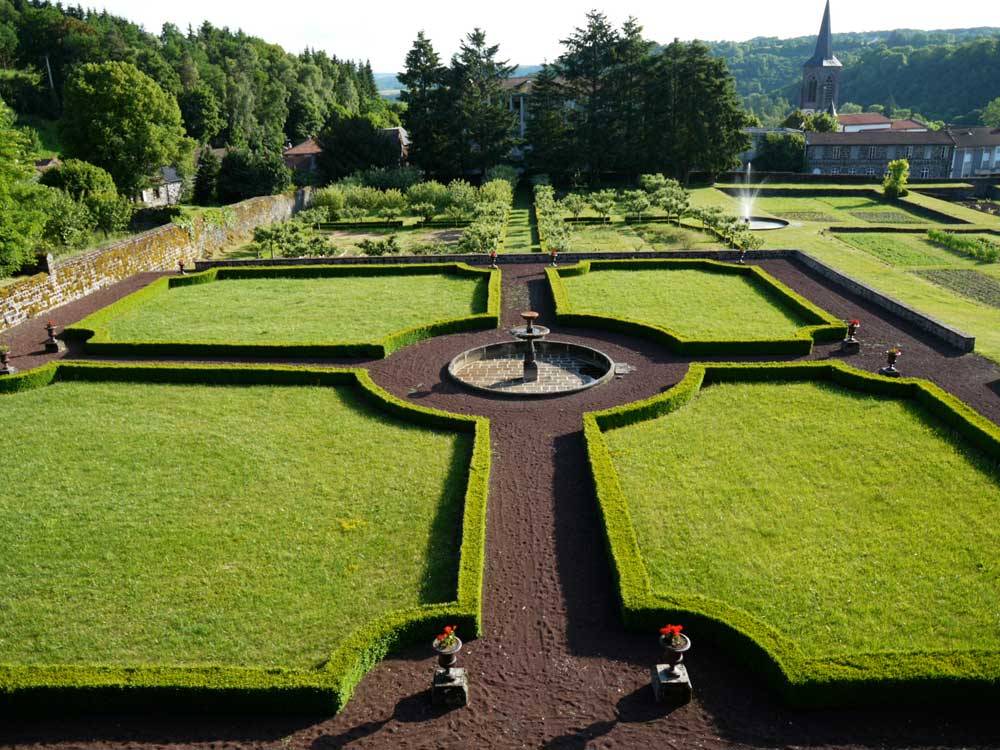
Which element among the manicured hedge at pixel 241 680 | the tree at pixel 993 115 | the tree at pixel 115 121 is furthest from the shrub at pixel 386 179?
the tree at pixel 993 115

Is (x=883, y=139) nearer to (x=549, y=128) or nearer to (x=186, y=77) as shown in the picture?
(x=549, y=128)

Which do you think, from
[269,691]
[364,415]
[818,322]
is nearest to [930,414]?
[818,322]

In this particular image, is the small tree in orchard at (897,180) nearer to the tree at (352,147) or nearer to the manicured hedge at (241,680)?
the tree at (352,147)

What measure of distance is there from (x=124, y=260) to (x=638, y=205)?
32.5m

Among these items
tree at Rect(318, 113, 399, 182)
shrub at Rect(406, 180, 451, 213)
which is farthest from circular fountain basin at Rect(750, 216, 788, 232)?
tree at Rect(318, 113, 399, 182)

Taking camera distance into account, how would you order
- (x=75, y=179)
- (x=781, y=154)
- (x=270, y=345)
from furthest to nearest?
Result: (x=781, y=154) < (x=75, y=179) < (x=270, y=345)

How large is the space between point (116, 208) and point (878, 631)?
4102cm

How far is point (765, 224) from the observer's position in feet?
170

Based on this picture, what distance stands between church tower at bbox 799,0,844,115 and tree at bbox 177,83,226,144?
102m

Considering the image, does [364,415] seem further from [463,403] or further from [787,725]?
[787,725]

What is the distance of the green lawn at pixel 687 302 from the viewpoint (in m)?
24.9

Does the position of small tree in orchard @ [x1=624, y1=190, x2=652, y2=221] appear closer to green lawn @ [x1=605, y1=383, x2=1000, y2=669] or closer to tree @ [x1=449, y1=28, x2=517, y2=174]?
tree @ [x1=449, y1=28, x2=517, y2=174]

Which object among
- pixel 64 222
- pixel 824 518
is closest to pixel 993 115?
pixel 824 518

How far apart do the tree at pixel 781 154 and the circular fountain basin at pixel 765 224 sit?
31151mm
